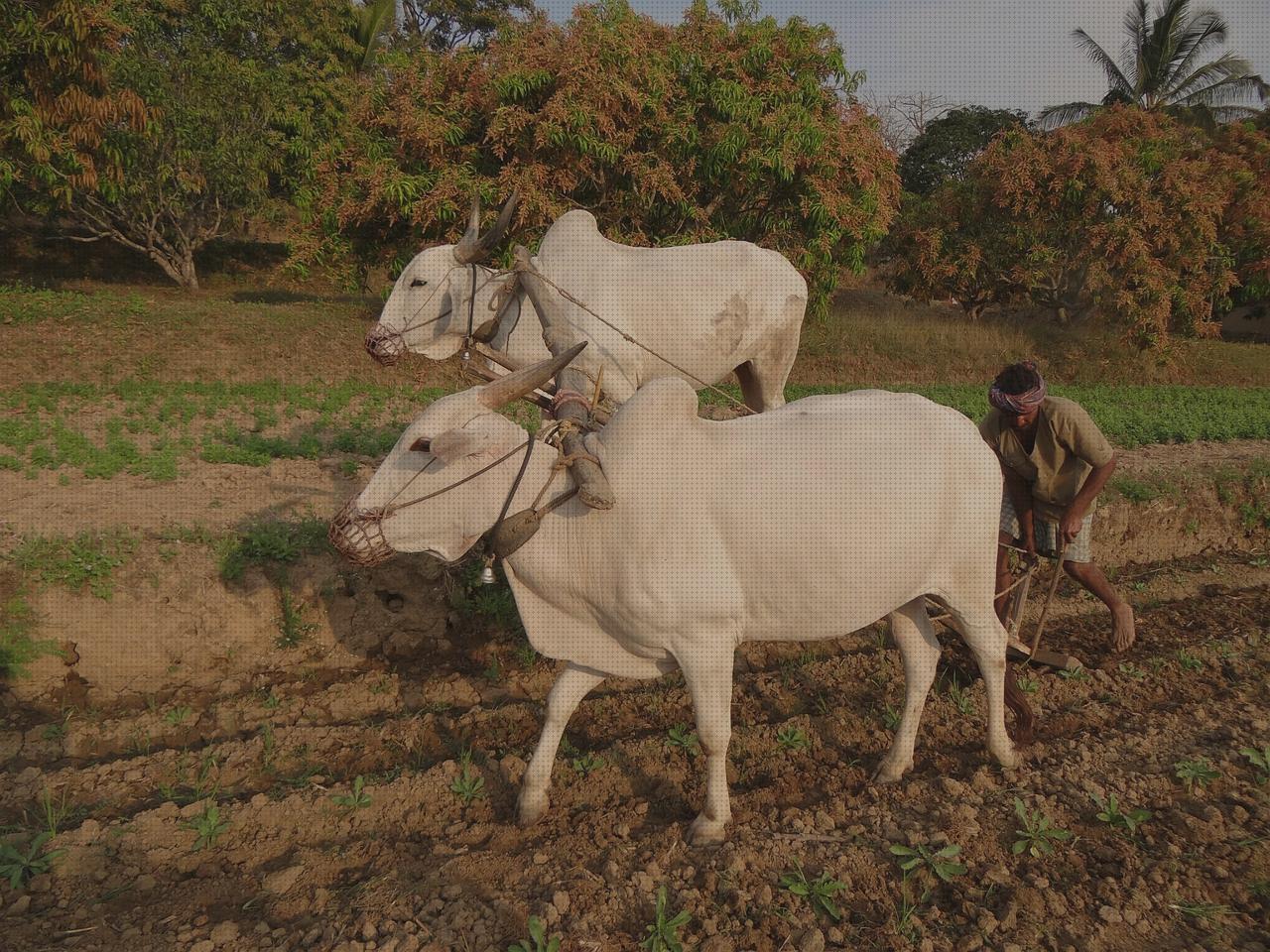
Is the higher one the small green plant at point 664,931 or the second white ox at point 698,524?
the second white ox at point 698,524

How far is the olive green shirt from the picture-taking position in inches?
155

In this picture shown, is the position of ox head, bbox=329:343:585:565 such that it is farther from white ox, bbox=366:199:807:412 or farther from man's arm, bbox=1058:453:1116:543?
man's arm, bbox=1058:453:1116:543

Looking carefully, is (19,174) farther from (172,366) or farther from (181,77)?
(181,77)

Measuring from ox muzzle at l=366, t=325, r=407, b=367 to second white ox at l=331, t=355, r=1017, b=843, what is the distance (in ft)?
5.53

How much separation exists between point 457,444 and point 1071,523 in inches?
121

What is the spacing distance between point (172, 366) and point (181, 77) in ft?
27.0

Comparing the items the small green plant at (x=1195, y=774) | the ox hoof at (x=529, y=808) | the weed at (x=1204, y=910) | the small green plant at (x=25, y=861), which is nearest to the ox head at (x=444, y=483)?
the ox hoof at (x=529, y=808)

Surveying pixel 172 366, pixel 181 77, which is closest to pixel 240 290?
pixel 181 77

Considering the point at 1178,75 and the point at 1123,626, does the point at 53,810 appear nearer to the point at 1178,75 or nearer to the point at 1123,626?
the point at 1123,626

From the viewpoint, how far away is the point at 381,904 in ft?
8.61

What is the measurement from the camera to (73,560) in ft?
14.1

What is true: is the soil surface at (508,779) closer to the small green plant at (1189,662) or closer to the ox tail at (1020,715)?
the small green plant at (1189,662)

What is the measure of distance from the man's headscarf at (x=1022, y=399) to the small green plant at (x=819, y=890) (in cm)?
230

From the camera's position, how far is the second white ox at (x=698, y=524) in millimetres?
2715
